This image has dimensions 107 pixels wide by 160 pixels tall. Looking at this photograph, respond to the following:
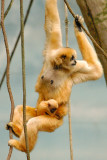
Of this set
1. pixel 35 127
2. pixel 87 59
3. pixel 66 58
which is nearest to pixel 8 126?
pixel 35 127

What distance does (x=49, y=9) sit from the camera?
4.20 m

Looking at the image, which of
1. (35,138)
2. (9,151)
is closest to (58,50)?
(35,138)

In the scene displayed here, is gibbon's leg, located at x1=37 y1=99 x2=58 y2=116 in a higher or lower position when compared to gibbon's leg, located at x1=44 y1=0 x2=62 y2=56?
lower

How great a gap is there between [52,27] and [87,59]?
24.1 inches

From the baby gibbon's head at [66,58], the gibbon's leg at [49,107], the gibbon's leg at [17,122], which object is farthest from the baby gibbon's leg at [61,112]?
the baby gibbon's head at [66,58]

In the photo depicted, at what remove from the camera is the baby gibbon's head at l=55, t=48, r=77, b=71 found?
3.95m

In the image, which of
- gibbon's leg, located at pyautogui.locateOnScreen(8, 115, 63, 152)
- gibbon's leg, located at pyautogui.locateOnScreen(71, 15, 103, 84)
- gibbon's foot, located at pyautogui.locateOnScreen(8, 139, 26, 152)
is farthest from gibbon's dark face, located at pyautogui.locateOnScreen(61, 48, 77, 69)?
gibbon's foot, located at pyautogui.locateOnScreen(8, 139, 26, 152)

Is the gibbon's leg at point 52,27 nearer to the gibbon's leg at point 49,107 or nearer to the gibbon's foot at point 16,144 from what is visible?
the gibbon's leg at point 49,107

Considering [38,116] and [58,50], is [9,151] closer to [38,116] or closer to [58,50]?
[38,116]

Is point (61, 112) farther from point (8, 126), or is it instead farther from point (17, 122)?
point (8, 126)

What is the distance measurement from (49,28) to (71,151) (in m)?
2.05

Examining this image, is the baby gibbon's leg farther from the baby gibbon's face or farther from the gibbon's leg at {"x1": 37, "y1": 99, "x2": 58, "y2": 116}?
the baby gibbon's face

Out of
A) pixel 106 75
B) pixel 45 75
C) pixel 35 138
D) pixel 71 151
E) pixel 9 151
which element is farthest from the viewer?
pixel 71 151

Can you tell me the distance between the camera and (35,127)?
3.80 meters
